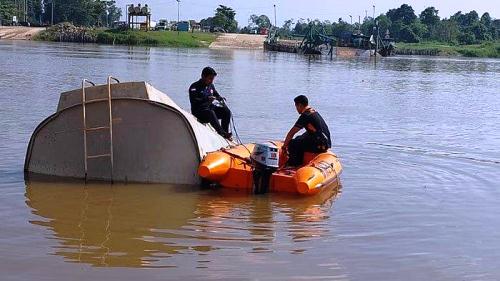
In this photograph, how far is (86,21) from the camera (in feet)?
440

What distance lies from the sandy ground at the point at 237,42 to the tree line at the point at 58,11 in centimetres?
Result: 3030

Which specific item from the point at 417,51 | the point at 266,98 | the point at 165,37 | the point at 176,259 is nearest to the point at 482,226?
the point at 176,259

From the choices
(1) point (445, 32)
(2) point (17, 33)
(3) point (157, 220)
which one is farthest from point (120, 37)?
(3) point (157, 220)

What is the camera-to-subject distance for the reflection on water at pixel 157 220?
8.26 metres

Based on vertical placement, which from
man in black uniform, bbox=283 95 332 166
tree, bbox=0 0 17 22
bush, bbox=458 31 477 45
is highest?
tree, bbox=0 0 17 22

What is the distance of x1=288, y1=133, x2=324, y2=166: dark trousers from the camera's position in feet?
40.8

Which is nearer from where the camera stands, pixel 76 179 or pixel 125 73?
pixel 76 179

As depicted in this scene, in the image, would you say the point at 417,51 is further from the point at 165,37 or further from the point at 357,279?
the point at 357,279

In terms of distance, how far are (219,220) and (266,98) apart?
18.5 m

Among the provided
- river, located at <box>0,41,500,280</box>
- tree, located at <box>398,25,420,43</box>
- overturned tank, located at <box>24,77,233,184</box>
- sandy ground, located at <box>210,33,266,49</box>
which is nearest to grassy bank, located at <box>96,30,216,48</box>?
sandy ground, located at <box>210,33,266,49</box>

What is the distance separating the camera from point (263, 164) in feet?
36.6

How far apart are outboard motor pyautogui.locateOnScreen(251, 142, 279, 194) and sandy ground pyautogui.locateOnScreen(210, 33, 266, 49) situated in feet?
309

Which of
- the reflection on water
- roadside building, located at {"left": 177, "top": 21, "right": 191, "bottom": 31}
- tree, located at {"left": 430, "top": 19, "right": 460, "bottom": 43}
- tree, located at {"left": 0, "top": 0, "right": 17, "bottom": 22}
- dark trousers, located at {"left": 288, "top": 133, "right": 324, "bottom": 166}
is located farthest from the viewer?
tree, located at {"left": 430, "top": 19, "right": 460, "bottom": 43}

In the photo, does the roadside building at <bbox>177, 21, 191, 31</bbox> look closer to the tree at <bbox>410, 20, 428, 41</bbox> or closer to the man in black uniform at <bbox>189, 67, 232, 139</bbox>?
the tree at <bbox>410, 20, 428, 41</bbox>
